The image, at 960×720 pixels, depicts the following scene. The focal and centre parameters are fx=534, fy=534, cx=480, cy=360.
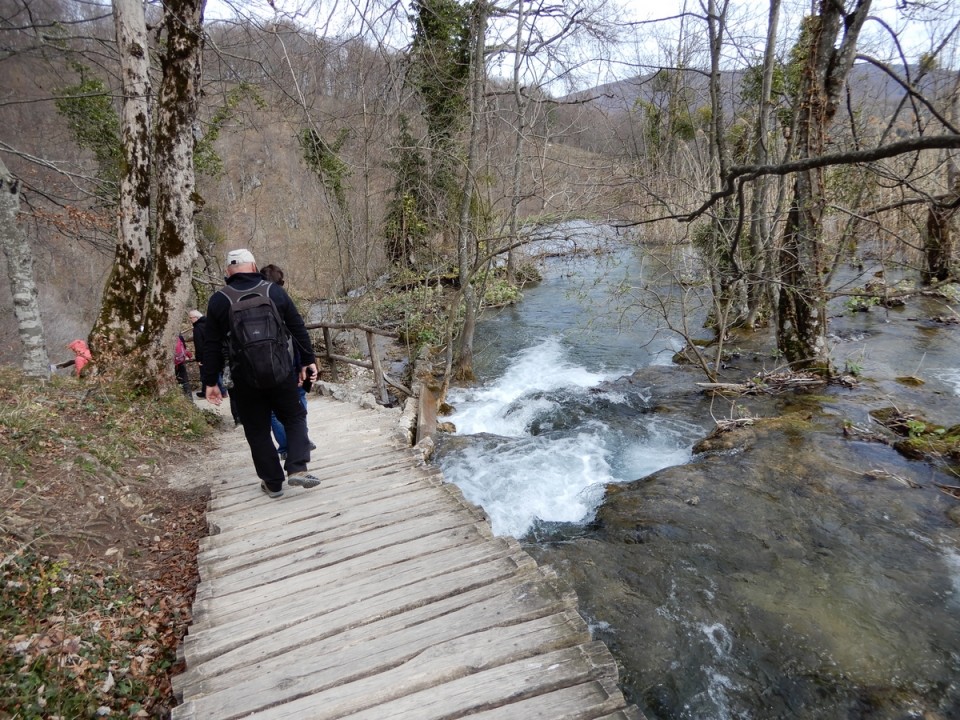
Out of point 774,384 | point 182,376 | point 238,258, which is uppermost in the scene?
point 238,258

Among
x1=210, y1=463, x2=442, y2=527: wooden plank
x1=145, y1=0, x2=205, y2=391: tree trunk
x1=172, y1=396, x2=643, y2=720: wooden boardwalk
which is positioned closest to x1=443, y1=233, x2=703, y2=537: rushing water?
x1=210, y1=463, x2=442, y2=527: wooden plank

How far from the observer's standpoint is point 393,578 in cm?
342

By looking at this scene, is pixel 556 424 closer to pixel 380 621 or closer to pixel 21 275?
pixel 380 621

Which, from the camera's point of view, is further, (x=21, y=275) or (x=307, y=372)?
(x=21, y=275)

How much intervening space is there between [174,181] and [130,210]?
866 mm

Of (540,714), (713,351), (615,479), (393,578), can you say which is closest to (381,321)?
(713,351)

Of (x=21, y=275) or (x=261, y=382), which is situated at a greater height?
(x=21, y=275)

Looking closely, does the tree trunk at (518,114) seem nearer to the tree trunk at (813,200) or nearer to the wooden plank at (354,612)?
the tree trunk at (813,200)

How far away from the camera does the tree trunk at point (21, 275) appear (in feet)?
23.4

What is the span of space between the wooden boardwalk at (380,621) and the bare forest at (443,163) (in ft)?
7.98

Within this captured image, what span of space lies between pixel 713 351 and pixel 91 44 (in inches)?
776

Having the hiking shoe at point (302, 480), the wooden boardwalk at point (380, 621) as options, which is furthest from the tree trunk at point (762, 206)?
the hiking shoe at point (302, 480)

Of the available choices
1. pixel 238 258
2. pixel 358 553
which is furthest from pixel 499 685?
pixel 238 258

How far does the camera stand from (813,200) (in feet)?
26.6
